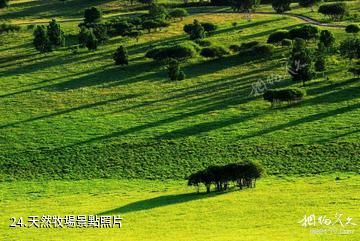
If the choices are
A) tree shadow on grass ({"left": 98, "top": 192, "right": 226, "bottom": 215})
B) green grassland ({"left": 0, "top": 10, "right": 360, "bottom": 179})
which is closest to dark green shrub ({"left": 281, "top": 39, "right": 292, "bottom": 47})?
green grassland ({"left": 0, "top": 10, "right": 360, "bottom": 179})

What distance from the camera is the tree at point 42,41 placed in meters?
131

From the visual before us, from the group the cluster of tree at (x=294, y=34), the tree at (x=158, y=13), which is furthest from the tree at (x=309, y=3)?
the tree at (x=158, y=13)

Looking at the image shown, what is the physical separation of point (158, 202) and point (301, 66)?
49190 millimetres

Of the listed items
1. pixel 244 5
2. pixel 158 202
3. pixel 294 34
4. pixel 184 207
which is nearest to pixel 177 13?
pixel 244 5

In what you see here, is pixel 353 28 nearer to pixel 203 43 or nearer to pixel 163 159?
pixel 203 43

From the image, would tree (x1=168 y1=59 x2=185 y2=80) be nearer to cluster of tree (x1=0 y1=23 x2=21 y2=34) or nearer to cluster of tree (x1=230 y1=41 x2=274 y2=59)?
cluster of tree (x1=230 y1=41 x2=274 y2=59)

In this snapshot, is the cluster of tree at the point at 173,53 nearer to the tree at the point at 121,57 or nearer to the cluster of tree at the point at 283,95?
the tree at the point at 121,57

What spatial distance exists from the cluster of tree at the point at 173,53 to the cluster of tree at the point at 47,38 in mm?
21730

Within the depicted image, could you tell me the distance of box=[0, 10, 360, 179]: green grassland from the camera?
83125 mm

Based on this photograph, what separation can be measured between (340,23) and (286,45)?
22513 millimetres

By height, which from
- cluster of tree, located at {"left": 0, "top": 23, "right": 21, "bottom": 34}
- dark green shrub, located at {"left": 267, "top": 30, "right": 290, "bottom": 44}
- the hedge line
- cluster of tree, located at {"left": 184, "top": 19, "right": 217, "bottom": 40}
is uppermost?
cluster of tree, located at {"left": 0, "top": 23, "right": 21, "bottom": 34}

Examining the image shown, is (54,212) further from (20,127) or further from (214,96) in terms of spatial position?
(214,96)

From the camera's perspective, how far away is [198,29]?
13375 cm

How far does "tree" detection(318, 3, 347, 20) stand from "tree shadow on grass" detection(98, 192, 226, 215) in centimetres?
8535
